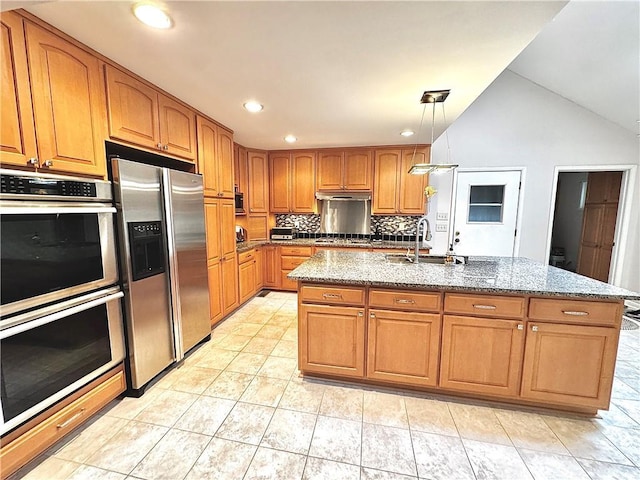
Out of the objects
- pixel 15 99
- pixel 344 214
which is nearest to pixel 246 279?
pixel 344 214

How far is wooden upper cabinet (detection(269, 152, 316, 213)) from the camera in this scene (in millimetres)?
4277

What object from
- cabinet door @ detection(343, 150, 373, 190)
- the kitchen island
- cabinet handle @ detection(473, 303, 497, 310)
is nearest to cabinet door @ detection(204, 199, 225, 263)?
the kitchen island

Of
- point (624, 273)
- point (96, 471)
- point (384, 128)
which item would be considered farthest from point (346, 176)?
point (624, 273)

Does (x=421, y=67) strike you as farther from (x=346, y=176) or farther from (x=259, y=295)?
(x=259, y=295)

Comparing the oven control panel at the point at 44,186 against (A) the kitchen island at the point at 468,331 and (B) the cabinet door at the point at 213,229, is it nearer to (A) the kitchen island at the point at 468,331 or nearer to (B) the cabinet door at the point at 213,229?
(B) the cabinet door at the point at 213,229

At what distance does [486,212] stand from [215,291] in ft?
13.3

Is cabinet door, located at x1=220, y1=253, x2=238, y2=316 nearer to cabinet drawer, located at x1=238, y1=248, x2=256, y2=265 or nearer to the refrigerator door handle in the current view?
cabinet drawer, located at x1=238, y1=248, x2=256, y2=265

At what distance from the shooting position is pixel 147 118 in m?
2.02

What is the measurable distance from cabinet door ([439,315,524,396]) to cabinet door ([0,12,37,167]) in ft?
8.41

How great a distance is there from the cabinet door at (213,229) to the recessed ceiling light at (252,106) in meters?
1.00

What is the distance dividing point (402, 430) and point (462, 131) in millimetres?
4092

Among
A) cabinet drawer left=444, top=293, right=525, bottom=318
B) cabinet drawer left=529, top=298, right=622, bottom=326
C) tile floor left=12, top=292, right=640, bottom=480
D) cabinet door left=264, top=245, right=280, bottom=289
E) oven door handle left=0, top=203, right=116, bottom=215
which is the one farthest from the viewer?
cabinet door left=264, top=245, right=280, bottom=289

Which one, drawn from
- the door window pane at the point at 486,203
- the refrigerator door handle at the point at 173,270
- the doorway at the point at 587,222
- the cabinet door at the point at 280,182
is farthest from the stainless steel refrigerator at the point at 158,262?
the doorway at the point at 587,222

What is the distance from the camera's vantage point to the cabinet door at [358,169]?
4.09 metres
